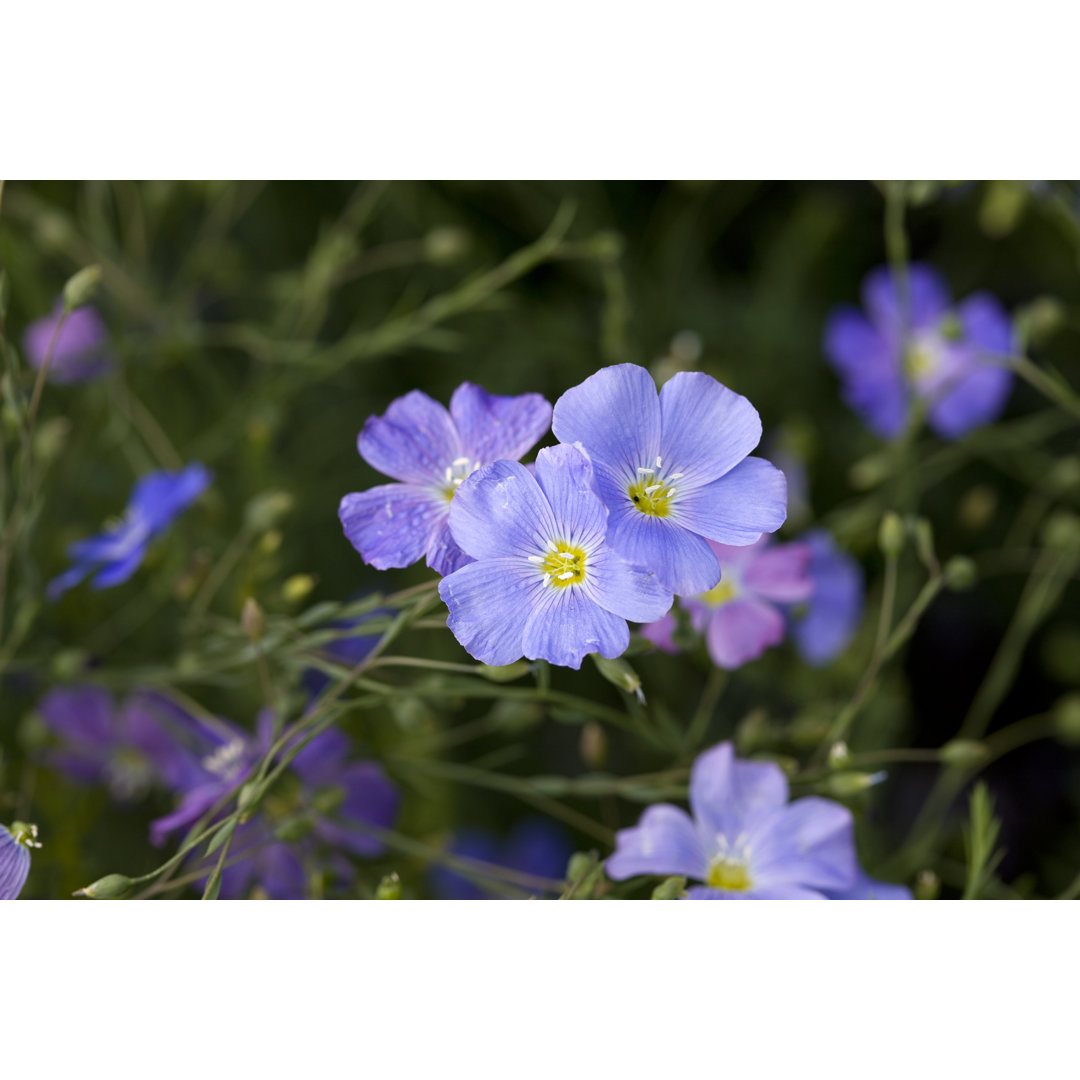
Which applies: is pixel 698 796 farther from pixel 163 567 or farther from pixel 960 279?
pixel 960 279

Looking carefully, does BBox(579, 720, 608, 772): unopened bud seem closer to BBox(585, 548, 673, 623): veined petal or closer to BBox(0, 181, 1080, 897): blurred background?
BBox(0, 181, 1080, 897): blurred background

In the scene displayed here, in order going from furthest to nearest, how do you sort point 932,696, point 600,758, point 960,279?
point 960,279, point 932,696, point 600,758

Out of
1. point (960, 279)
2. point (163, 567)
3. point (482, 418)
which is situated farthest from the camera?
point (960, 279)

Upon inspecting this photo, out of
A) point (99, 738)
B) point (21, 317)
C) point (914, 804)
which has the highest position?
point (21, 317)

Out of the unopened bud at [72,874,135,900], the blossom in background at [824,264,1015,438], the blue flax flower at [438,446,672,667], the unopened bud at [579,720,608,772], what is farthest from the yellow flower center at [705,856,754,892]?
the blossom in background at [824,264,1015,438]

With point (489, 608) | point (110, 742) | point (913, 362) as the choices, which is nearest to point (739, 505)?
point (489, 608)

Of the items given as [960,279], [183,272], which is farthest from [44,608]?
[960,279]

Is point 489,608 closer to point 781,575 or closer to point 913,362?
point 781,575
